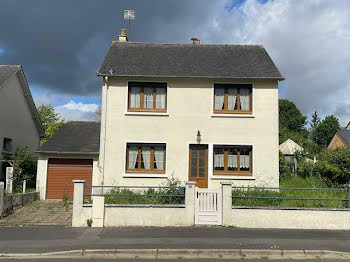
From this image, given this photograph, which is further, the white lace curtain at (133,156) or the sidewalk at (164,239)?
the white lace curtain at (133,156)

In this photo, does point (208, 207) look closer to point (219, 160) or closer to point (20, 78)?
point (219, 160)

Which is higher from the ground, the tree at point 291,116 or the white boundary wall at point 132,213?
the tree at point 291,116

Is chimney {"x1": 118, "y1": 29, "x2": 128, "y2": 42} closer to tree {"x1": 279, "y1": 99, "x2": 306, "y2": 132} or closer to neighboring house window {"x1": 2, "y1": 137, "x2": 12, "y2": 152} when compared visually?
neighboring house window {"x1": 2, "y1": 137, "x2": 12, "y2": 152}

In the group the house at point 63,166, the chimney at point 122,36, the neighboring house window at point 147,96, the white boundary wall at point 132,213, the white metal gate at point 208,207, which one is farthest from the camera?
the chimney at point 122,36

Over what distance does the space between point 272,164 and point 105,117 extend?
7582 mm

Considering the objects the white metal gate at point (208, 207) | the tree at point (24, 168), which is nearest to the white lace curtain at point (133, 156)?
the white metal gate at point (208, 207)

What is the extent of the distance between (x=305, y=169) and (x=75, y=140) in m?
13.1

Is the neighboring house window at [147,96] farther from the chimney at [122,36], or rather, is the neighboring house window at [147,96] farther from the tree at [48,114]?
the tree at [48,114]

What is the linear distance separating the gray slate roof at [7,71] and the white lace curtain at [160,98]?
9.63 metres

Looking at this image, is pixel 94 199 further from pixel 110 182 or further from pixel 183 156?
pixel 183 156

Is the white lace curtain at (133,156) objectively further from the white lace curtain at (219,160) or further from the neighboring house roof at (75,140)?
the white lace curtain at (219,160)

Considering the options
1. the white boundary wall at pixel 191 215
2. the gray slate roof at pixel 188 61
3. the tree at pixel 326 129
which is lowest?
the white boundary wall at pixel 191 215

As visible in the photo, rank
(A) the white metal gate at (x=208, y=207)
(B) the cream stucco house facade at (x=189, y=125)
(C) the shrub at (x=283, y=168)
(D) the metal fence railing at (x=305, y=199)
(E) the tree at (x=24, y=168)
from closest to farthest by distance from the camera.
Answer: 1. (A) the white metal gate at (x=208, y=207)
2. (D) the metal fence railing at (x=305, y=199)
3. (B) the cream stucco house facade at (x=189, y=125)
4. (E) the tree at (x=24, y=168)
5. (C) the shrub at (x=283, y=168)

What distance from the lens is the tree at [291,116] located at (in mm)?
79188
